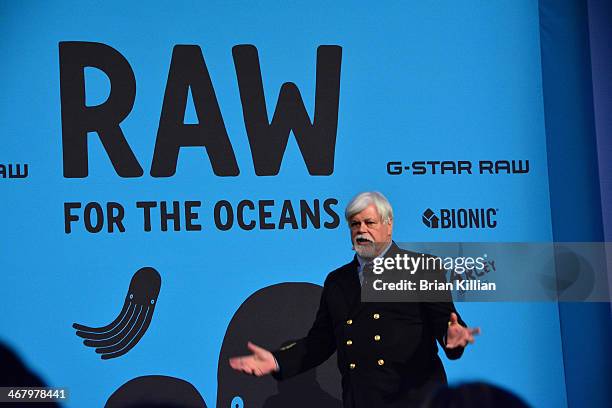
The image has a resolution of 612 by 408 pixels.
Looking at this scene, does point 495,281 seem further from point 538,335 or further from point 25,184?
point 25,184

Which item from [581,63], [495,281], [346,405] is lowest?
[346,405]

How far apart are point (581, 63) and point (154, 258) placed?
2.27 meters

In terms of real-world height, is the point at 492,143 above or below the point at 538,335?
above

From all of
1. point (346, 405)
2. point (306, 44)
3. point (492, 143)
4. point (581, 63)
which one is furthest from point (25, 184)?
point (581, 63)

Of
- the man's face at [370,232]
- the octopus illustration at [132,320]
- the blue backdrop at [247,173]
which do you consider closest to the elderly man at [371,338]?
the man's face at [370,232]

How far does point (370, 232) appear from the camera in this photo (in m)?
5.14

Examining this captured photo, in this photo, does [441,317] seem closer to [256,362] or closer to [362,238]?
[362,238]

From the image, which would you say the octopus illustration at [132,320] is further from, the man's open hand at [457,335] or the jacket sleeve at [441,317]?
the man's open hand at [457,335]

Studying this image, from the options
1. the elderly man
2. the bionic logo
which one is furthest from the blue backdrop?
the elderly man

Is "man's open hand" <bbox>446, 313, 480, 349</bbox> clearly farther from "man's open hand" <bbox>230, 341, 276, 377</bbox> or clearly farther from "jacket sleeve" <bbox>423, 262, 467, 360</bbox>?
"man's open hand" <bbox>230, 341, 276, 377</bbox>

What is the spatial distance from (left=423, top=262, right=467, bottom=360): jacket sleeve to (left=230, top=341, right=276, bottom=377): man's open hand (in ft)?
2.46

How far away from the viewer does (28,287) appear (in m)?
5.11

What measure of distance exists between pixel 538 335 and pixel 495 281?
1.09 ft

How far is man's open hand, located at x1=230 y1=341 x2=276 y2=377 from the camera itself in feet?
16.5
